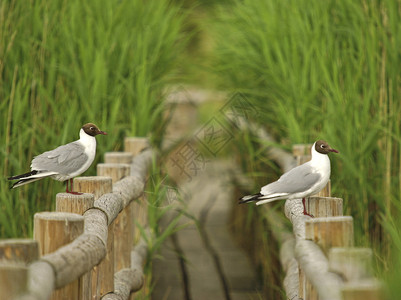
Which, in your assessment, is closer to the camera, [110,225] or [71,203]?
[71,203]

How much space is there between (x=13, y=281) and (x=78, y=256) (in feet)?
1.32

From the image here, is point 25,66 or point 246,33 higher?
point 246,33

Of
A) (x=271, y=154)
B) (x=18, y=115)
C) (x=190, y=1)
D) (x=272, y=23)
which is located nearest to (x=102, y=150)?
(x=18, y=115)

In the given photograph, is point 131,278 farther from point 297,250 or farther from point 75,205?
point 297,250

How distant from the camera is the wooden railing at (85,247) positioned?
→ 1838 mm

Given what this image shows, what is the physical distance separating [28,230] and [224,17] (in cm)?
322

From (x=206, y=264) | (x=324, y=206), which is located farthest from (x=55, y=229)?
(x=206, y=264)

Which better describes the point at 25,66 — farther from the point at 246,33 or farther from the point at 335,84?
the point at 246,33

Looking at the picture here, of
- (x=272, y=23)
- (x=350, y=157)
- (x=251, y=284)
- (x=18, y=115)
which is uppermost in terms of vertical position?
(x=272, y=23)

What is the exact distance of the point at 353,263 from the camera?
76.8 inches

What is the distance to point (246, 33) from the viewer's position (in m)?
5.82

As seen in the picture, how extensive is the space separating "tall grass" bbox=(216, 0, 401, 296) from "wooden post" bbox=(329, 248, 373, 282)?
87 centimetres

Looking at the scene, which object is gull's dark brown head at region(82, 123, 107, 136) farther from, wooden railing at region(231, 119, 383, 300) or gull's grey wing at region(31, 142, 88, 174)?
wooden railing at region(231, 119, 383, 300)

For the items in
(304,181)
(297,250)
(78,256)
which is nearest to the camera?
(78,256)
